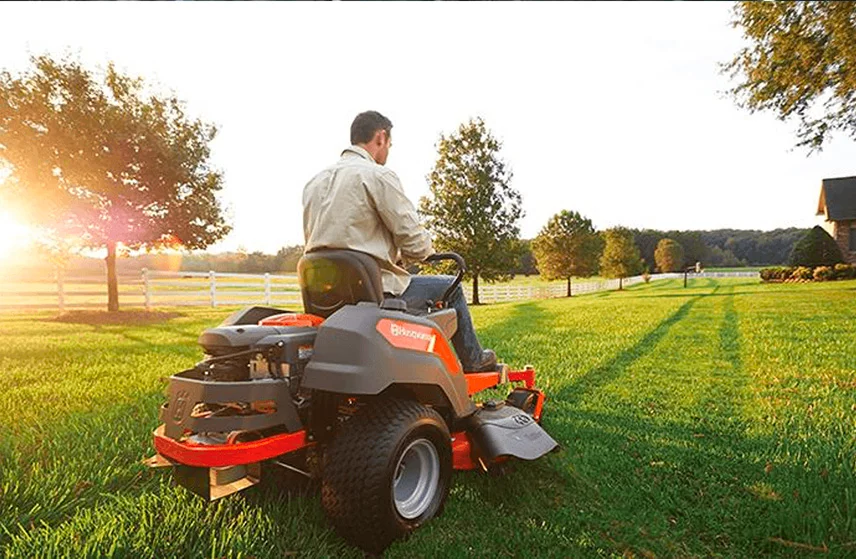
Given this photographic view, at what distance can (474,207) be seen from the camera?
28.5m

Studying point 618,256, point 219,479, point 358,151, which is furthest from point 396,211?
point 618,256

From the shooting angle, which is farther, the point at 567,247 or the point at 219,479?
the point at 567,247

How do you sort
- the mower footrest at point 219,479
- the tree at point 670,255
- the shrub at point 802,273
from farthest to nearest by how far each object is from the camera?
the tree at point 670,255
the shrub at point 802,273
the mower footrest at point 219,479

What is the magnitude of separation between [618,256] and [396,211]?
180 ft

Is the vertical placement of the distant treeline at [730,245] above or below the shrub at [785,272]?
above

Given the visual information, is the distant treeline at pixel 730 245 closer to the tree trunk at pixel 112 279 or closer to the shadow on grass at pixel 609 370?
the shadow on grass at pixel 609 370

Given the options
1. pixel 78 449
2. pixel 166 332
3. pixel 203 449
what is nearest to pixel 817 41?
pixel 203 449

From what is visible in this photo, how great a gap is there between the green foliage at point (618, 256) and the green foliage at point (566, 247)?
9917 millimetres

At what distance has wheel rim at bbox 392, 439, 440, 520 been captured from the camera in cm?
272

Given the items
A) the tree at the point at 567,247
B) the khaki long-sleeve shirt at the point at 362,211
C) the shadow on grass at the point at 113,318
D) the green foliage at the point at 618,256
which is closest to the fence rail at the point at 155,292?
the shadow on grass at the point at 113,318

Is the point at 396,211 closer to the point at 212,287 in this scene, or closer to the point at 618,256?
the point at 212,287

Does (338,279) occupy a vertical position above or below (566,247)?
below

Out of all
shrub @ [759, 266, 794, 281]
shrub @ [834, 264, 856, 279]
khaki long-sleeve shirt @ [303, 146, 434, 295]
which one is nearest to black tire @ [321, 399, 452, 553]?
khaki long-sleeve shirt @ [303, 146, 434, 295]

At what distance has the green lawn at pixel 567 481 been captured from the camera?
2.51 metres
